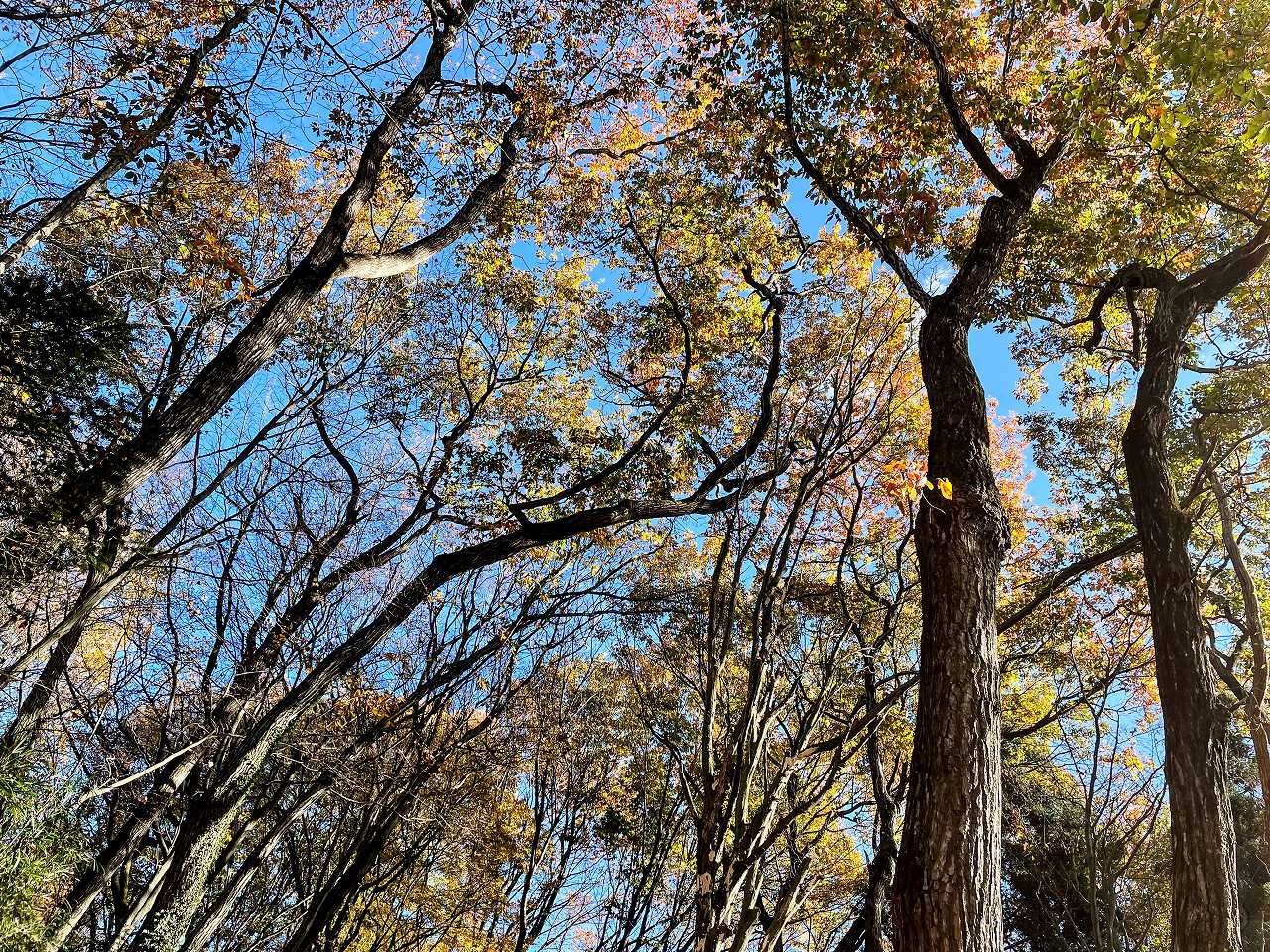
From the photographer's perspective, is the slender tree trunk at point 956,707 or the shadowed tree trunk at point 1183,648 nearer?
the slender tree trunk at point 956,707

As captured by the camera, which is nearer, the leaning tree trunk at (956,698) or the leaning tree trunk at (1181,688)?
the leaning tree trunk at (956,698)

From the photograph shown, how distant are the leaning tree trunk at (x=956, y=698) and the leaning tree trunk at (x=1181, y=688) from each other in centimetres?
230

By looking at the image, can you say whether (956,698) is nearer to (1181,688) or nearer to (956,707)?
(956,707)

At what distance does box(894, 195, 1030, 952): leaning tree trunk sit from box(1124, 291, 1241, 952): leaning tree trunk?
230 cm

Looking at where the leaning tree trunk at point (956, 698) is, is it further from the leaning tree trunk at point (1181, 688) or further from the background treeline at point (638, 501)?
the leaning tree trunk at point (1181, 688)

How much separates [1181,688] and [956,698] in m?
2.69

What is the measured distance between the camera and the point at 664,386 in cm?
784

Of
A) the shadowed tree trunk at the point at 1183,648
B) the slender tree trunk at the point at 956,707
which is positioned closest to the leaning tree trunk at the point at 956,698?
the slender tree trunk at the point at 956,707

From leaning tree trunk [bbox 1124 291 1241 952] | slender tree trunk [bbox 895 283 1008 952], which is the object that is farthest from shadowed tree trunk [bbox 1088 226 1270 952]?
slender tree trunk [bbox 895 283 1008 952]

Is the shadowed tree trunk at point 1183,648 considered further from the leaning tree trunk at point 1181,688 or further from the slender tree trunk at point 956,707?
the slender tree trunk at point 956,707

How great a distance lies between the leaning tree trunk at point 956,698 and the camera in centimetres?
263

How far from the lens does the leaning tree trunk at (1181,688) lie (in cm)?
405

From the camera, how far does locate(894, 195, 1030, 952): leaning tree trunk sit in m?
2.63

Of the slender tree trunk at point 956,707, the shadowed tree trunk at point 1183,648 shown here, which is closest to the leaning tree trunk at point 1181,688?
the shadowed tree trunk at point 1183,648
